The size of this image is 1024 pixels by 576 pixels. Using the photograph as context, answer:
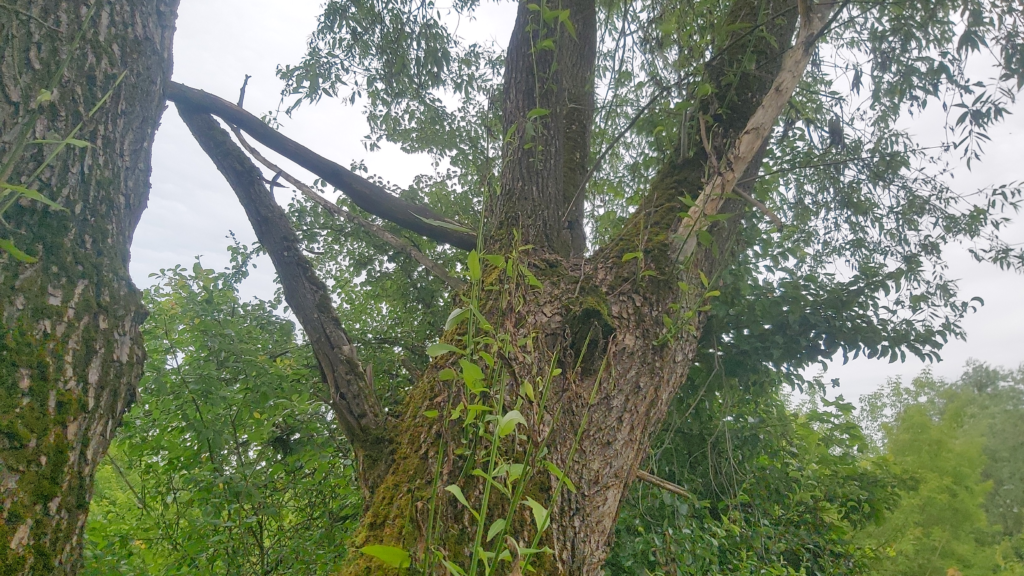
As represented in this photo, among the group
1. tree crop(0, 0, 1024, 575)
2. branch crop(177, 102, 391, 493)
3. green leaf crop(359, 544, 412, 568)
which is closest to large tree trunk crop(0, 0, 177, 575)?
tree crop(0, 0, 1024, 575)

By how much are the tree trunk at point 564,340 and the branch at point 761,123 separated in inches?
1.4

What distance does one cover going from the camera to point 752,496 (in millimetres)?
4348

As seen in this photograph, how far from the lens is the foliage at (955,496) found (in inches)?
368

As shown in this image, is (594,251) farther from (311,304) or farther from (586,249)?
(311,304)

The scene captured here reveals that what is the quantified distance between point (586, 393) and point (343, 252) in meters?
3.57

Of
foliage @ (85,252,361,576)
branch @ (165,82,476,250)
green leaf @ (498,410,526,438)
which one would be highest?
branch @ (165,82,476,250)

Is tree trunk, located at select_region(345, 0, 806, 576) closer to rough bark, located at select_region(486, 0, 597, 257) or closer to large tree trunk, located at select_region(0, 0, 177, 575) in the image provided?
rough bark, located at select_region(486, 0, 597, 257)

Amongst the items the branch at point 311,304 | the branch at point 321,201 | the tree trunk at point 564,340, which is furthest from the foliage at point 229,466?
the tree trunk at point 564,340

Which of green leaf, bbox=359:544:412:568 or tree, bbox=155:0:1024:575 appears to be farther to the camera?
tree, bbox=155:0:1024:575

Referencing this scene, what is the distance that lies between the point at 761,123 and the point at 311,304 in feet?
5.97

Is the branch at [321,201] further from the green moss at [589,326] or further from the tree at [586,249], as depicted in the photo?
the green moss at [589,326]

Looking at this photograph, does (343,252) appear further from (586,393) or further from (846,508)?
(846,508)

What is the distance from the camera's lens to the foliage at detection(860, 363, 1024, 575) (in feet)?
30.6

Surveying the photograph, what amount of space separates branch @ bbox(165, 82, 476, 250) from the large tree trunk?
3.38 ft
